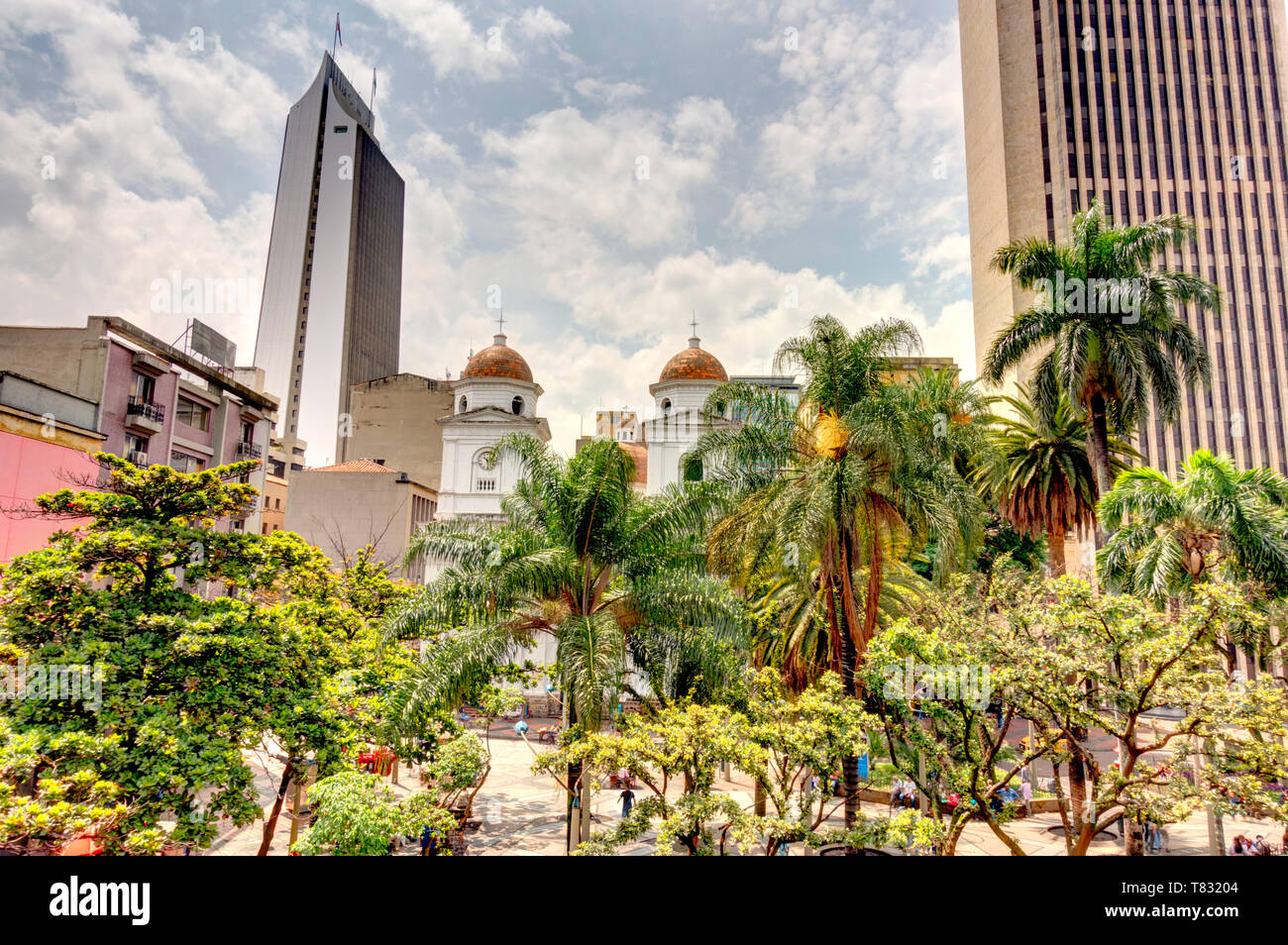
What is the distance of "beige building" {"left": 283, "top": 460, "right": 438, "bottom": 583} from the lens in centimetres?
4728

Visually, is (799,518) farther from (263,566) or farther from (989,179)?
(989,179)

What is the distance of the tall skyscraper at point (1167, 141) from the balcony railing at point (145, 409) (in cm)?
5582

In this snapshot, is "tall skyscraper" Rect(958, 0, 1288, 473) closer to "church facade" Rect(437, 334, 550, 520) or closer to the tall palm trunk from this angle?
"church facade" Rect(437, 334, 550, 520)

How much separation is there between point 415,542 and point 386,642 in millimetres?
2139

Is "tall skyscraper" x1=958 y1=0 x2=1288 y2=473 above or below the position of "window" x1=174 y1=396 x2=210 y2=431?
above

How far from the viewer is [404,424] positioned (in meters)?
60.9

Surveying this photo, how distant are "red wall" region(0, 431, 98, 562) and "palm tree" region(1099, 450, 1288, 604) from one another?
85.6 feet

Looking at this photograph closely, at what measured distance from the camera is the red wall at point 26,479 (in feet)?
65.1

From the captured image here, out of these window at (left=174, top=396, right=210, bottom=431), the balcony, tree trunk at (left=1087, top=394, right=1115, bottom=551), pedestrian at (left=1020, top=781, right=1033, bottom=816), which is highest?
window at (left=174, top=396, right=210, bottom=431)

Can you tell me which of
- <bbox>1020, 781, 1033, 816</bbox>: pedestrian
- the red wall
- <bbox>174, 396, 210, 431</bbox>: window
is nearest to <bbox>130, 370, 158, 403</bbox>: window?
<bbox>174, 396, 210, 431</bbox>: window
